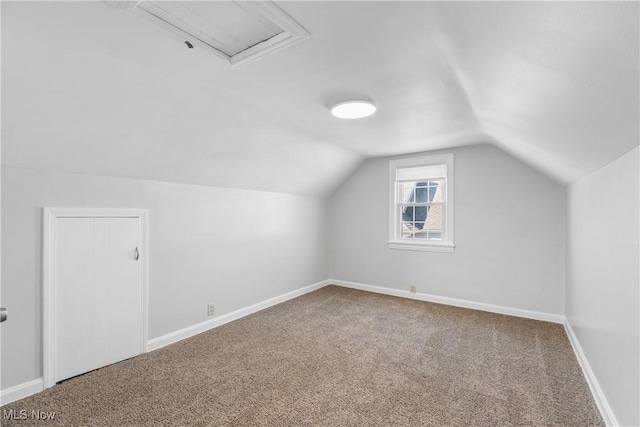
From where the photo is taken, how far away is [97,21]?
4.41 feet

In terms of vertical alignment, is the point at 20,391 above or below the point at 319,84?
below

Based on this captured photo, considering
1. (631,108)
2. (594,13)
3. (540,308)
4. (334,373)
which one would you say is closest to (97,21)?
(594,13)

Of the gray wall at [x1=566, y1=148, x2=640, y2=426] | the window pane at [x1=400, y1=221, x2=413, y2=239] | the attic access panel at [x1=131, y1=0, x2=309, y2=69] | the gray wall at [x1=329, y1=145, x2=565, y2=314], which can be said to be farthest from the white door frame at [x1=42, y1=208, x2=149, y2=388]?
the window pane at [x1=400, y1=221, x2=413, y2=239]

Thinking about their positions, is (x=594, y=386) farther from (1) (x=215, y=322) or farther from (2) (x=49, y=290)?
(2) (x=49, y=290)

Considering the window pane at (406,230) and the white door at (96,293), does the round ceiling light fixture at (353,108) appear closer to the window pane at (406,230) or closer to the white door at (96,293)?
the white door at (96,293)

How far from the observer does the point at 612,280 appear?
73.4 inches

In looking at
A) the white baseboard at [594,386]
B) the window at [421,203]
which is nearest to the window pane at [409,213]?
the window at [421,203]

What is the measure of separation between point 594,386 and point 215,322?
3.42 meters

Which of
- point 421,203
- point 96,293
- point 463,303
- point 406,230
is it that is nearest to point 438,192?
point 421,203

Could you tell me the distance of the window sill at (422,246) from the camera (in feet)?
14.1

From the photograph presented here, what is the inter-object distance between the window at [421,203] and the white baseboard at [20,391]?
13.6ft

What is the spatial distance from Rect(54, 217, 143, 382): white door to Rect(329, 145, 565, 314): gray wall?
11.0 feet

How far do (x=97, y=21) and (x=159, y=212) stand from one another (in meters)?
1.94

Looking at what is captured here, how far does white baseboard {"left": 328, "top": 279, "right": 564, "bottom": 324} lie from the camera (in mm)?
3678
